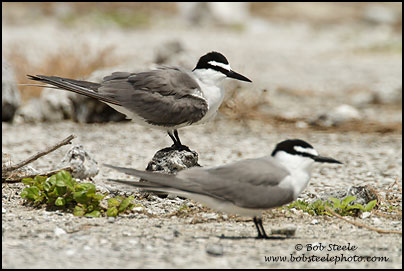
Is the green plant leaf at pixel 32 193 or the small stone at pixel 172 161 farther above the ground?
the small stone at pixel 172 161

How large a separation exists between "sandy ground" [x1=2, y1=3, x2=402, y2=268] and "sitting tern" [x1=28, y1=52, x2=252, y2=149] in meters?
0.59

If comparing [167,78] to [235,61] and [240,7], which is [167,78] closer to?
[235,61]

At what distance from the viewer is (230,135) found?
26.2 ft

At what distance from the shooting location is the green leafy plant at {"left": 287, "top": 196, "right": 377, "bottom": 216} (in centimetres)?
435

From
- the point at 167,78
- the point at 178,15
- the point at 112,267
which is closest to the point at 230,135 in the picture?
the point at 167,78

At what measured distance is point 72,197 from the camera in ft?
14.1

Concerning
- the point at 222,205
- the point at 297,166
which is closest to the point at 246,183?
the point at 222,205

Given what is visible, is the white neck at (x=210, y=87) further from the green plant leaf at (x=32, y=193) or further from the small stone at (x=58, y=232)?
the small stone at (x=58, y=232)

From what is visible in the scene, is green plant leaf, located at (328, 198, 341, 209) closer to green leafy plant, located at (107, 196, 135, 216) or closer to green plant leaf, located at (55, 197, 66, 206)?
green leafy plant, located at (107, 196, 135, 216)

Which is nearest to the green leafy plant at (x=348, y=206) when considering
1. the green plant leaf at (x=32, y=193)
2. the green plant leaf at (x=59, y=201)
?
the green plant leaf at (x=59, y=201)

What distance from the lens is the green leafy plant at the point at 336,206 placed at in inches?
171

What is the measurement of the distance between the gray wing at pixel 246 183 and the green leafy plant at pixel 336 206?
0.81m

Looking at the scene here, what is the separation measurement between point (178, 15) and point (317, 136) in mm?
16338

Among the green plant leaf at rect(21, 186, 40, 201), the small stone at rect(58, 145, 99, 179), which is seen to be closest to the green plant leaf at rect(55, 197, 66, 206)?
the green plant leaf at rect(21, 186, 40, 201)
